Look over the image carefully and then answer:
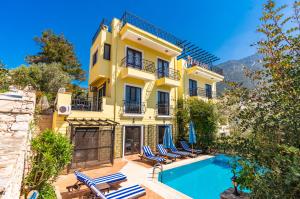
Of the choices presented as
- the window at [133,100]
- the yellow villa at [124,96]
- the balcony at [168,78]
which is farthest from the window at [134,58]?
the balcony at [168,78]

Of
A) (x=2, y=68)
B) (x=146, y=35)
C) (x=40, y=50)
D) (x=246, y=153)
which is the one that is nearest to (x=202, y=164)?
(x=246, y=153)

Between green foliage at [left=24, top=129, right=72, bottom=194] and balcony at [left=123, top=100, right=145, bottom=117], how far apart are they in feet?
24.4

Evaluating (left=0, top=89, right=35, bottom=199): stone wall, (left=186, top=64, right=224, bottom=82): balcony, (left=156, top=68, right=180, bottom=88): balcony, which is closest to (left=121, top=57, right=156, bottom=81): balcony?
(left=156, top=68, right=180, bottom=88): balcony

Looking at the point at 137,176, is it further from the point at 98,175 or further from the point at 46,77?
the point at 46,77

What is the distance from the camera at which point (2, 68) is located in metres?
10.7

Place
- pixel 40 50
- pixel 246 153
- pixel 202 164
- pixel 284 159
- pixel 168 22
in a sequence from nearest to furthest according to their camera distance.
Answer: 1. pixel 284 159
2. pixel 246 153
3. pixel 202 164
4. pixel 168 22
5. pixel 40 50

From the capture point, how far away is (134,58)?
15562mm

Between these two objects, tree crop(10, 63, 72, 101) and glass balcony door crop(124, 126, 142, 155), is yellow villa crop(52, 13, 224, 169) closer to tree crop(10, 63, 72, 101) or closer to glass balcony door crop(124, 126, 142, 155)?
glass balcony door crop(124, 126, 142, 155)

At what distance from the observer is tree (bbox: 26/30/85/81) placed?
25.7 meters

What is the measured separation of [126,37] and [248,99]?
13.0 metres

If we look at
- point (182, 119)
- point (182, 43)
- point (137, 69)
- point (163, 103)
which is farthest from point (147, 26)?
point (182, 119)

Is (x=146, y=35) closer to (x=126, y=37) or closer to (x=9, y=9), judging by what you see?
(x=126, y=37)

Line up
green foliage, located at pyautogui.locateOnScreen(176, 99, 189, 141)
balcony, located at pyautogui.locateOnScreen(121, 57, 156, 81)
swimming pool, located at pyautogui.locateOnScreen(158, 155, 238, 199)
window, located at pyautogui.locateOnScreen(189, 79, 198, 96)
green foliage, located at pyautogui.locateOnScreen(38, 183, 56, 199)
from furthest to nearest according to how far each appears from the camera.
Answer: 1. window, located at pyautogui.locateOnScreen(189, 79, 198, 96)
2. green foliage, located at pyautogui.locateOnScreen(176, 99, 189, 141)
3. balcony, located at pyautogui.locateOnScreen(121, 57, 156, 81)
4. swimming pool, located at pyautogui.locateOnScreen(158, 155, 238, 199)
5. green foliage, located at pyautogui.locateOnScreen(38, 183, 56, 199)

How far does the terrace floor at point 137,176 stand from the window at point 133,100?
4.33 meters
